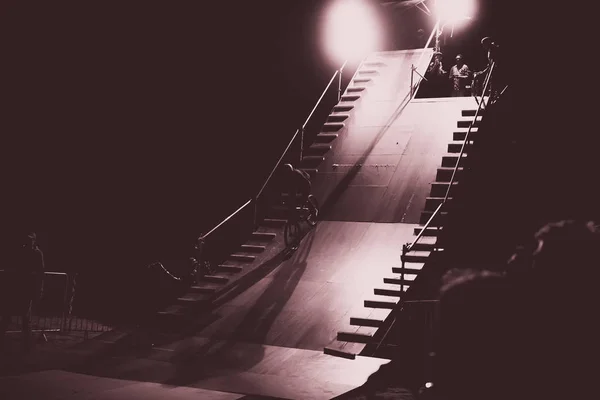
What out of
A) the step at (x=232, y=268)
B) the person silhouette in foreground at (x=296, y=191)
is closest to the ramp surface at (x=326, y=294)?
the step at (x=232, y=268)

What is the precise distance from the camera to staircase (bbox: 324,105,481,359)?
10461mm

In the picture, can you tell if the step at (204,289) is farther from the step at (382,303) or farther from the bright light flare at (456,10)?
the bright light flare at (456,10)

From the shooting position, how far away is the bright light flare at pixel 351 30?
850 inches

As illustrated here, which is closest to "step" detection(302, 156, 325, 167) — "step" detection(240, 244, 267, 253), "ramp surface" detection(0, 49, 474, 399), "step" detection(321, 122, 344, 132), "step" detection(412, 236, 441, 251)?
"ramp surface" detection(0, 49, 474, 399)

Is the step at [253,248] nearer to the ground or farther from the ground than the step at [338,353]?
farther from the ground

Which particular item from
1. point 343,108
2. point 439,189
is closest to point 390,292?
point 439,189

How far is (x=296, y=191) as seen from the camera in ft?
47.9

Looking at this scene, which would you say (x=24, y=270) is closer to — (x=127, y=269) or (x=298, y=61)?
(x=127, y=269)

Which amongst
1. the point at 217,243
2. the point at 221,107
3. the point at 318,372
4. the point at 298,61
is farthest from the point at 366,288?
the point at 298,61

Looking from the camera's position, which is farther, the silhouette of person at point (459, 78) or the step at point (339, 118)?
the silhouette of person at point (459, 78)

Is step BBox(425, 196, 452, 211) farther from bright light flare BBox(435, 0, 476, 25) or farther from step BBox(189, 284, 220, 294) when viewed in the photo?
bright light flare BBox(435, 0, 476, 25)

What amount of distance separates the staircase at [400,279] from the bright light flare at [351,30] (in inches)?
328

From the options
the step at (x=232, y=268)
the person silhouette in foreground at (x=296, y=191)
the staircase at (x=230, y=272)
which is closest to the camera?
the staircase at (x=230, y=272)

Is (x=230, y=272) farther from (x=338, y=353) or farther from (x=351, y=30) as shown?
(x=351, y=30)
